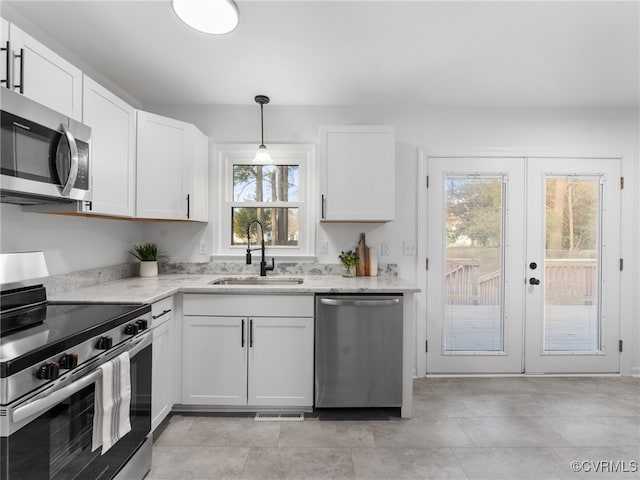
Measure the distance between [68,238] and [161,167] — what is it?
2.53 ft

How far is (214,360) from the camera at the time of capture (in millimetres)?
2252

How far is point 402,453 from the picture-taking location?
6.25 feet

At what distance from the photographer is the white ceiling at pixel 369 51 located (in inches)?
68.6

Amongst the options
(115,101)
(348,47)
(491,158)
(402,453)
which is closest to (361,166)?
(348,47)

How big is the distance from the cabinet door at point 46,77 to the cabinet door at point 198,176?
3.09 ft

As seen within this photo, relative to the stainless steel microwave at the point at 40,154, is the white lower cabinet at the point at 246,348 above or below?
below

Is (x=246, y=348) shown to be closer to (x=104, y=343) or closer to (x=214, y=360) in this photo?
(x=214, y=360)

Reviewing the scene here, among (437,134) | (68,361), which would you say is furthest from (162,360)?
(437,134)

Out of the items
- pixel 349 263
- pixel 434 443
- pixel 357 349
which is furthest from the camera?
pixel 349 263

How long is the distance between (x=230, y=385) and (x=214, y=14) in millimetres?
2257

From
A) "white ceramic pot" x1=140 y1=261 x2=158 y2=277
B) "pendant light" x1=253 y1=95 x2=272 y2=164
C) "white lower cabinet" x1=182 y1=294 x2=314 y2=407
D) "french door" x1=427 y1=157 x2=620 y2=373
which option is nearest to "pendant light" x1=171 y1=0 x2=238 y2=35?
"pendant light" x1=253 y1=95 x2=272 y2=164

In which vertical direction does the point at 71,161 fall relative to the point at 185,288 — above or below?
above

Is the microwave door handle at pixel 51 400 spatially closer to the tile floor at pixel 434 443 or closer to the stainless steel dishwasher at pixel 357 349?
the tile floor at pixel 434 443

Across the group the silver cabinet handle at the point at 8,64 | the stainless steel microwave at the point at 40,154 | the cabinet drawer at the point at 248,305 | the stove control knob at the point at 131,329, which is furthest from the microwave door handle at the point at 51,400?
the silver cabinet handle at the point at 8,64
